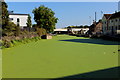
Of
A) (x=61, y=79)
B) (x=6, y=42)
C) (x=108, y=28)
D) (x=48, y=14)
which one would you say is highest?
(x=48, y=14)

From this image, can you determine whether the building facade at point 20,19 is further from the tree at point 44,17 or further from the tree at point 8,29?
the tree at point 8,29

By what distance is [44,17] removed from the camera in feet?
139

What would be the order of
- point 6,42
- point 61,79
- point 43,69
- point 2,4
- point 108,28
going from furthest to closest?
point 108,28, point 2,4, point 6,42, point 43,69, point 61,79

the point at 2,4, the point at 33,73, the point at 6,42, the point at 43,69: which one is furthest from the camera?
the point at 2,4

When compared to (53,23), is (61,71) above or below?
below

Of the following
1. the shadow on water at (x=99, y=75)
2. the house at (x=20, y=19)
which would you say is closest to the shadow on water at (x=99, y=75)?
the shadow on water at (x=99, y=75)

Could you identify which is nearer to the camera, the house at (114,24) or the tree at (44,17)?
the house at (114,24)

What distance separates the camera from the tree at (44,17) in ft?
137

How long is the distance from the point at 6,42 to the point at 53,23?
29.7 meters

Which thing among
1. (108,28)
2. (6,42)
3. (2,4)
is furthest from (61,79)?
(108,28)

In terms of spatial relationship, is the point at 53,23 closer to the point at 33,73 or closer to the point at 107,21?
the point at 107,21

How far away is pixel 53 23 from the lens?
43.1 m

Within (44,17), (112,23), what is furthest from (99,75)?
(44,17)

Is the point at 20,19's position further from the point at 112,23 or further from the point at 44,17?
the point at 112,23
